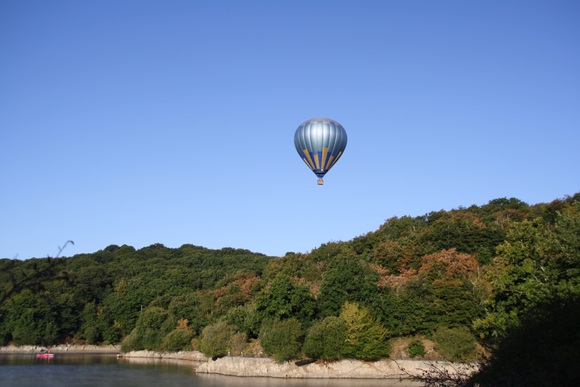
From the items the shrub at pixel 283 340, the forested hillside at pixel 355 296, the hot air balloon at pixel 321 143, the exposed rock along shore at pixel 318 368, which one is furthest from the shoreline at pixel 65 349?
the hot air balloon at pixel 321 143

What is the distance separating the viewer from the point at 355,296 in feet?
139

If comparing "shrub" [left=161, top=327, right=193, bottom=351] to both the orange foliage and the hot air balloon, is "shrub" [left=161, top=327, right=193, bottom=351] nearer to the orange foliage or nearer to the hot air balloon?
the orange foliage

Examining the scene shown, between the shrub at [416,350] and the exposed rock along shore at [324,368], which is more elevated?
the shrub at [416,350]

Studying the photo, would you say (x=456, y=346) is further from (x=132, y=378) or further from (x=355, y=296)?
(x=132, y=378)

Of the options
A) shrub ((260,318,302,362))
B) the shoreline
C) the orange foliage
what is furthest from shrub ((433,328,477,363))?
the shoreline

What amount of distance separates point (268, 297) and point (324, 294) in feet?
13.9

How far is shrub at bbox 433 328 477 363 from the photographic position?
120ft

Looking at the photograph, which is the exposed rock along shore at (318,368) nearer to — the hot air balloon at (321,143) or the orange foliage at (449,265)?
the orange foliage at (449,265)

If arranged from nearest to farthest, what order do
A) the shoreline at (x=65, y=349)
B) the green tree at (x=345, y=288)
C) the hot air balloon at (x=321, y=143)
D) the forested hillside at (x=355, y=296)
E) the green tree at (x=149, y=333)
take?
the forested hillside at (x=355, y=296) < the hot air balloon at (x=321, y=143) < the green tree at (x=345, y=288) < the green tree at (x=149, y=333) < the shoreline at (x=65, y=349)

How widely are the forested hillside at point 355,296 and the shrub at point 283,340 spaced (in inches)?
3.2

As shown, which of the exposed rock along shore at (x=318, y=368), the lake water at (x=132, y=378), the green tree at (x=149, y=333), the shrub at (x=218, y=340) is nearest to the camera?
the lake water at (x=132, y=378)

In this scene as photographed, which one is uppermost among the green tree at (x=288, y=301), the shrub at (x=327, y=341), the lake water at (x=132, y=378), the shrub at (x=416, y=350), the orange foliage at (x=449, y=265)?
the orange foliage at (x=449, y=265)

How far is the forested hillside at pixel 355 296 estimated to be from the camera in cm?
2372

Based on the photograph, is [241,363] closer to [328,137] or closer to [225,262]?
[328,137]
